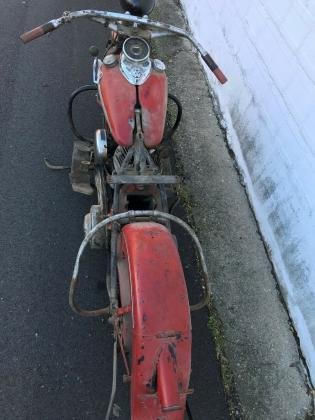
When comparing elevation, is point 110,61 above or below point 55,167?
above

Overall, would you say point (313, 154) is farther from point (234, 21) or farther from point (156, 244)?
point (234, 21)

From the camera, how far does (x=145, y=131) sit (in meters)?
2.91

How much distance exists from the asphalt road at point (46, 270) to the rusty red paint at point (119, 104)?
1008 millimetres

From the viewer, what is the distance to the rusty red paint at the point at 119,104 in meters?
2.88

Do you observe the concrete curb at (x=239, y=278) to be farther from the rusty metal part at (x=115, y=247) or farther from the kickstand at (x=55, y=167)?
the kickstand at (x=55, y=167)

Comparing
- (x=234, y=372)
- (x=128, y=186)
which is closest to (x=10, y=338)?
(x=128, y=186)

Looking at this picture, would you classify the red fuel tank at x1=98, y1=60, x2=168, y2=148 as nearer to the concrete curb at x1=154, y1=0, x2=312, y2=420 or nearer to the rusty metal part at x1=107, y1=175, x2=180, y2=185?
the rusty metal part at x1=107, y1=175, x2=180, y2=185

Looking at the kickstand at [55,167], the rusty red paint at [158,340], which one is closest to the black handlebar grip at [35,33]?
the kickstand at [55,167]

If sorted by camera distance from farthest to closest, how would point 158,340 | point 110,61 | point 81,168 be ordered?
point 81,168
point 110,61
point 158,340

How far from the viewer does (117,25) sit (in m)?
3.17

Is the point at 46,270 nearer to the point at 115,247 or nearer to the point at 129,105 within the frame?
the point at 115,247

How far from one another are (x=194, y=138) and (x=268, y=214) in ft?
3.94

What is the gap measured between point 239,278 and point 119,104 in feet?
5.55

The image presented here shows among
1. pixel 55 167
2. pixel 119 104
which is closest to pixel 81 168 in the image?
pixel 55 167
